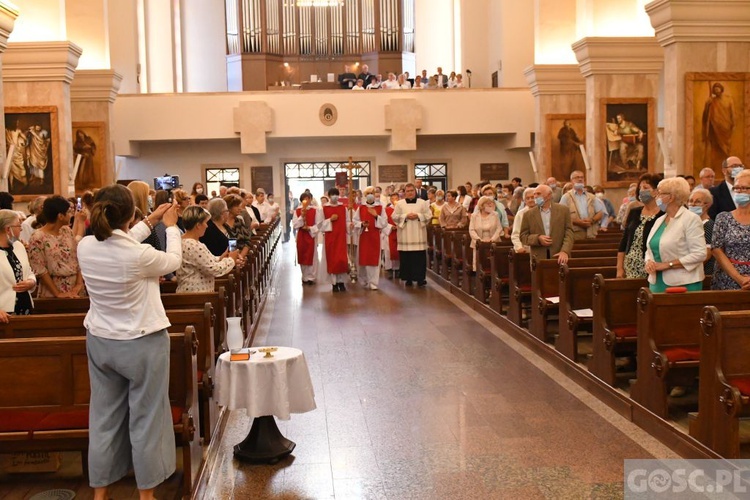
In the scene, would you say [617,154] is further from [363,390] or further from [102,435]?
[102,435]

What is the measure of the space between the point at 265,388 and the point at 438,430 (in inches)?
52.3

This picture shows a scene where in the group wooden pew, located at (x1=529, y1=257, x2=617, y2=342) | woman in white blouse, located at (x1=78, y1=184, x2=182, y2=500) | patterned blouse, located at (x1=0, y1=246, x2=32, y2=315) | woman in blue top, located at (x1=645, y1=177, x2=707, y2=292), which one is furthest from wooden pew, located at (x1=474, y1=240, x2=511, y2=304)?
woman in white blouse, located at (x1=78, y1=184, x2=182, y2=500)

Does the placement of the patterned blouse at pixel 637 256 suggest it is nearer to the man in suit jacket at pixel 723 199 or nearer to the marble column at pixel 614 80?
the man in suit jacket at pixel 723 199

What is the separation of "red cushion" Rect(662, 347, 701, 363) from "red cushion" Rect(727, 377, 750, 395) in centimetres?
68

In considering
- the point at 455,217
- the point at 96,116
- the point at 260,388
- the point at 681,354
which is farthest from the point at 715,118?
the point at 96,116

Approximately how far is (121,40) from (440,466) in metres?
19.8

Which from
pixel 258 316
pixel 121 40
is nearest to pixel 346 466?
pixel 258 316

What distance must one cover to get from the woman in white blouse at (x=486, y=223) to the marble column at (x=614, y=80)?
5139 mm

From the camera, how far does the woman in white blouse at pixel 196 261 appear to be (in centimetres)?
646

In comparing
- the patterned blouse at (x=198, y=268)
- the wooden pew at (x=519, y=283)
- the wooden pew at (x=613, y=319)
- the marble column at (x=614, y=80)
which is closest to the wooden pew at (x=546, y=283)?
the wooden pew at (x=519, y=283)

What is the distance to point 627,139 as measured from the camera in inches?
648

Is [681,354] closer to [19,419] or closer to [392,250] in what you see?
[19,419]

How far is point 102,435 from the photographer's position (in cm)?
422

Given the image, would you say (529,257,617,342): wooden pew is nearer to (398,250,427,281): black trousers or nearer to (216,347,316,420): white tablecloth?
(216,347,316,420): white tablecloth
